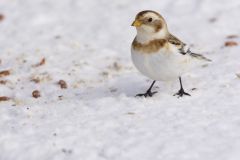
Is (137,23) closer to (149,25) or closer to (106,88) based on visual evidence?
(149,25)

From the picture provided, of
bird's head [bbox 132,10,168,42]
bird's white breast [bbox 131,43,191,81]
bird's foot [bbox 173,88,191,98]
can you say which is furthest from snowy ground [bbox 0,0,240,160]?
bird's head [bbox 132,10,168,42]

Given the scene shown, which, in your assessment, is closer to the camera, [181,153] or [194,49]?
[181,153]

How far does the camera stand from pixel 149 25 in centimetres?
586

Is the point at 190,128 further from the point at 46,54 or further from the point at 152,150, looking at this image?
the point at 46,54

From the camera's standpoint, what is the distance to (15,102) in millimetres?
6180

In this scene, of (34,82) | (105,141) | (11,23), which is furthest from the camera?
(11,23)

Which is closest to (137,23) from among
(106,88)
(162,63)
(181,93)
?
(162,63)

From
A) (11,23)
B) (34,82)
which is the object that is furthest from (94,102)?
(11,23)

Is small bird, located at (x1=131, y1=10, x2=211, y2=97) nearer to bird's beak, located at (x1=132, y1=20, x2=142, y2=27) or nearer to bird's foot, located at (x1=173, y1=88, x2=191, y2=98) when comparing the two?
bird's beak, located at (x1=132, y1=20, x2=142, y2=27)

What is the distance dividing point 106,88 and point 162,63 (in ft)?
3.31

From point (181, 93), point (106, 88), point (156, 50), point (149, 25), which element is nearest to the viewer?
point (156, 50)

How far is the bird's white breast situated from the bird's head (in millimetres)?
191

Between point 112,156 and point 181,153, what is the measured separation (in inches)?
22.0

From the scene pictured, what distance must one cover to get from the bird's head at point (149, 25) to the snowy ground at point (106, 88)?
696 millimetres
